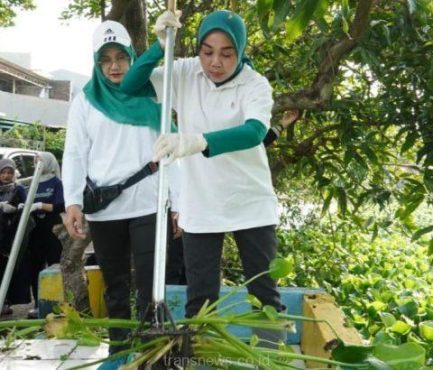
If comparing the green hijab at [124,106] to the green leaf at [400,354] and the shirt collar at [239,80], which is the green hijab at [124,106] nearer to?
the shirt collar at [239,80]

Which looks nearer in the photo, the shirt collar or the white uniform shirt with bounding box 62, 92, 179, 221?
the shirt collar

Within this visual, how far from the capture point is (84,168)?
233 centimetres

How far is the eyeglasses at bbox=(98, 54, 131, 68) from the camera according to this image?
2.31 m

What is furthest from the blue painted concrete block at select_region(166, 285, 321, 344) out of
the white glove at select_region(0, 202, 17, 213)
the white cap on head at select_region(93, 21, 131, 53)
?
the white glove at select_region(0, 202, 17, 213)

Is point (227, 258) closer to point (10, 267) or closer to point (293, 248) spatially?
point (293, 248)

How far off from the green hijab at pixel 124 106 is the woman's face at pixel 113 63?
0.01 metres

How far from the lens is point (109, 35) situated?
2262 millimetres

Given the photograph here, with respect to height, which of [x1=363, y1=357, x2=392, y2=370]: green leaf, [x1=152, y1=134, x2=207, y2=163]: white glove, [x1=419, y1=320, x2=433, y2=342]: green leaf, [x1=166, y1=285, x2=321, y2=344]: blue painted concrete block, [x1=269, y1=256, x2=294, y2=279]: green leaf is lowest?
[x1=419, y1=320, x2=433, y2=342]: green leaf

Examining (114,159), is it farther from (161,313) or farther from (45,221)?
(45,221)

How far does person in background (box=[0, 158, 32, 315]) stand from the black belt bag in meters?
2.42

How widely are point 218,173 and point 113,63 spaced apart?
0.66m

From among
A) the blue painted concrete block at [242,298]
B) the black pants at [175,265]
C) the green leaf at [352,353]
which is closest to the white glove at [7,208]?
the black pants at [175,265]

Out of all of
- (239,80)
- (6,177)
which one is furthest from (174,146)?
(6,177)

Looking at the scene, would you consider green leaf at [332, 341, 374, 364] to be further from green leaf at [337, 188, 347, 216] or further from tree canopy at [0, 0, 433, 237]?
green leaf at [337, 188, 347, 216]
